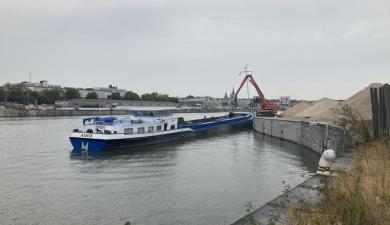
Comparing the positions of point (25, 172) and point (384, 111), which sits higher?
point (384, 111)

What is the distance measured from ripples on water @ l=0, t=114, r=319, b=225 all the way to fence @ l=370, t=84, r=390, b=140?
16.6 ft

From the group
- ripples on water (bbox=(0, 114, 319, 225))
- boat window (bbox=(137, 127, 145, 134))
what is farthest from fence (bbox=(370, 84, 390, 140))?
boat window (bbox=(137, 127, 145, 134))

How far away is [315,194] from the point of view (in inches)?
421

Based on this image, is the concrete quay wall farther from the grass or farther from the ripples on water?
the grass

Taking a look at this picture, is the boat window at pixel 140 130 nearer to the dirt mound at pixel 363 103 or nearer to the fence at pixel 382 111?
the dirt mound at pixel 363 103

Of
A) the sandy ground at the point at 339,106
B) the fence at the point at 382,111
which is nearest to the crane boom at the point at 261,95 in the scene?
the sandy ground at the point at 339,106

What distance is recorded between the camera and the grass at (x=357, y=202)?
21.0 ft

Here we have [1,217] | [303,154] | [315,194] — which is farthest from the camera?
[303,154]

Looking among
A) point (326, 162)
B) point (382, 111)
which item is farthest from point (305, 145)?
point (326, 162)

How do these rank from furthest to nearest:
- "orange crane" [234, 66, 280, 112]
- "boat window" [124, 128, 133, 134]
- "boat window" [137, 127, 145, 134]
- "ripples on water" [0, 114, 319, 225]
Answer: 1. "orange crane" [234, 66, 280, 112]
2. "boat window" [137, 127, 145, 134]
3. "boat window" [124, 128, 133, 134]
4. "ripples on water" [0, 114, 319, 225]

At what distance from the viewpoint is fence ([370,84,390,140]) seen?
48.9 feet

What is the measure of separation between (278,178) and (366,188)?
13.2 metres

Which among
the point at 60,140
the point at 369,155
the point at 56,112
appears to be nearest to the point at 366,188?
the point at 369,155

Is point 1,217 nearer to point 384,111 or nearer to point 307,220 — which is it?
point 307,220
